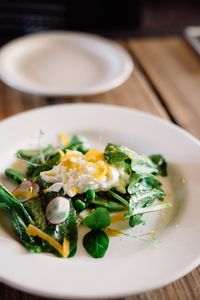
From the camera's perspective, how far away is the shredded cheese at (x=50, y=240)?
0.71m

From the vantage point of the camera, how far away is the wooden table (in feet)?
3.92

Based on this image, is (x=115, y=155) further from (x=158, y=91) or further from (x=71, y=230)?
(x=158, y=91)

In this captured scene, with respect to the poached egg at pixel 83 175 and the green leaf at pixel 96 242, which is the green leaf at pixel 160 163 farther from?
the green leaf at pixel 96 242

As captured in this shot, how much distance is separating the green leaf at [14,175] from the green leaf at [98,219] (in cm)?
19

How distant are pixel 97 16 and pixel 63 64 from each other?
31.9 inches

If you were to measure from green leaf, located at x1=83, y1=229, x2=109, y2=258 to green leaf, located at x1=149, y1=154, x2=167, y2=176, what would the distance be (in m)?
0.24

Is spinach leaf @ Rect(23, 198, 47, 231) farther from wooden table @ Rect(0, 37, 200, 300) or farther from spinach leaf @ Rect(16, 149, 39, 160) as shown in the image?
wooden table @ Rect(0, 37, 200, 300)

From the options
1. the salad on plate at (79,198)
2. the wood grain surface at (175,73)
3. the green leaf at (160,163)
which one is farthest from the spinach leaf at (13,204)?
the wood grain surface at (175,73)

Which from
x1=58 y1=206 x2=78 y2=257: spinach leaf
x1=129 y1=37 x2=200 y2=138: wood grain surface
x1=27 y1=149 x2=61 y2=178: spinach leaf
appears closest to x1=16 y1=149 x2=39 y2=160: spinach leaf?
x1=27 y1=149 x2=61 y2=178: spinach leaf

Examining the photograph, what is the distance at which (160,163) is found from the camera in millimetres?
944

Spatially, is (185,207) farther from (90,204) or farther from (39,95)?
(39,95)

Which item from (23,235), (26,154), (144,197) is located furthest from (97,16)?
(23,235)

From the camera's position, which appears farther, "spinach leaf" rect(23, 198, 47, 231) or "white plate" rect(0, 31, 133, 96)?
"white plate" rect(0, 31, 133, 96)

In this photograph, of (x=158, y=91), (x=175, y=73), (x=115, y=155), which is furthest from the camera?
(x=175, y=73)
